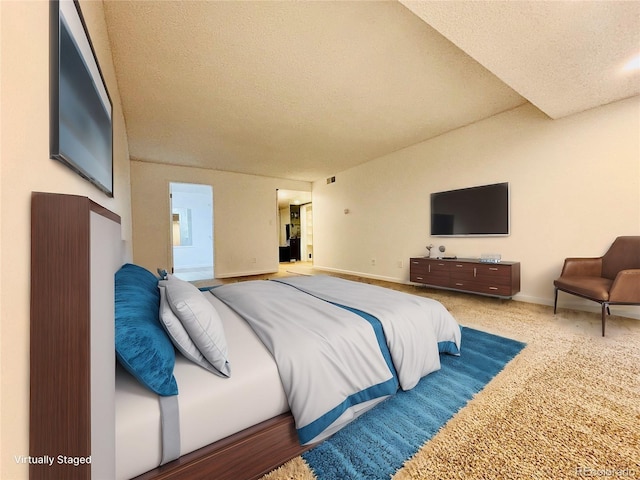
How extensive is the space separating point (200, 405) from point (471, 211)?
422 centimetres

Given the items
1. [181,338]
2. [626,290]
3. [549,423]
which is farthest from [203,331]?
[626,290]

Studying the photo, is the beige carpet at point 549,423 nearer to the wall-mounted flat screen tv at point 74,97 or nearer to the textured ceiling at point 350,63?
the wall-mounted flat screen tv at point 74,97

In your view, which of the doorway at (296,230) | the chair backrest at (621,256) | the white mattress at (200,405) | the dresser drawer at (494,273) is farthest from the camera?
the doorway at (296,230)

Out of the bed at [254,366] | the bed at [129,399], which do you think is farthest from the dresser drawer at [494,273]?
the bed at [129,399]

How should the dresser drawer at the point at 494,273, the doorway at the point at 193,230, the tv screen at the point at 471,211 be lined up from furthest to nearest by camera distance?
the doorway at the point at 193,230, the tv screen at the point at 471,211, the dresser drawer at the point at 494,273

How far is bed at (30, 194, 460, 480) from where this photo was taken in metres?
0.57

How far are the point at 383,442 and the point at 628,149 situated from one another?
3854mm

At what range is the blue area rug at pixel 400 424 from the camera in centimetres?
108

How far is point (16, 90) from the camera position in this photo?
595mm

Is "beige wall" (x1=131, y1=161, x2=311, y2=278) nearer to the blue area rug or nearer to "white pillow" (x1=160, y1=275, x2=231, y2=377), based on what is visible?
"white pillow" (x1=160, y1=275, x2=231, y2=377)

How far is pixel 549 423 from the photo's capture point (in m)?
1.28

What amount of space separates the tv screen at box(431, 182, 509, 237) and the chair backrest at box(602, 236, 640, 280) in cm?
101

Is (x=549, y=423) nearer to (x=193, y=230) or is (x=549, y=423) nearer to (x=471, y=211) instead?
(x=471, y=211)

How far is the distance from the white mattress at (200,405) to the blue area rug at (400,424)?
1.09 ft
